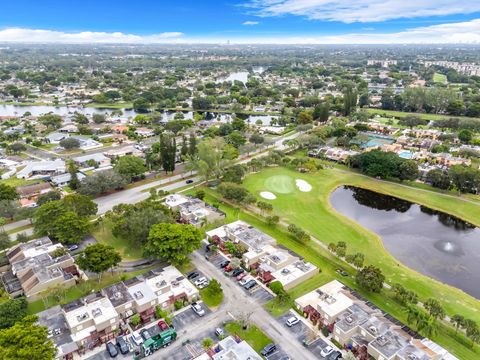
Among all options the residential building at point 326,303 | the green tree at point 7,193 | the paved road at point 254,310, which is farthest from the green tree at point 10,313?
the green tree at point 7,193

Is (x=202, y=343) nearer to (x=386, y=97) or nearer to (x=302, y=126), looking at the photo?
(x=302, y=126)

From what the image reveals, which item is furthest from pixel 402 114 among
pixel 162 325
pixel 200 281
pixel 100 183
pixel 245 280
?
pixel 162 325

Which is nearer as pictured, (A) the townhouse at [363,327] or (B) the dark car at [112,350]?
(A) the townhouse at [363,327]

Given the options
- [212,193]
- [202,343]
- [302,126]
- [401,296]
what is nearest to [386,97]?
[302,126]

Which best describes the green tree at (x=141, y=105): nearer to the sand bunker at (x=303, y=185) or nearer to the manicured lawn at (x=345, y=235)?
the manicured lawn at (x=345, y=235)

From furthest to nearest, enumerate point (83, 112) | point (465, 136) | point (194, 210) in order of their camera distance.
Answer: point (83, 112)
point (465, 136)
point (194, 210)

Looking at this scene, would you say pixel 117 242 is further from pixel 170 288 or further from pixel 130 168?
pixel 130 168

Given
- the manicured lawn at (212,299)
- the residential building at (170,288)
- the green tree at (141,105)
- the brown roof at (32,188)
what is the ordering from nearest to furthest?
the residential building at (170,288) < the manicured lawn at (212,299) < the brown roof at (32,188) < the green tree at (141,105)

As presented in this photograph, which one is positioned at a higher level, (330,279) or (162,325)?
(162,325)
